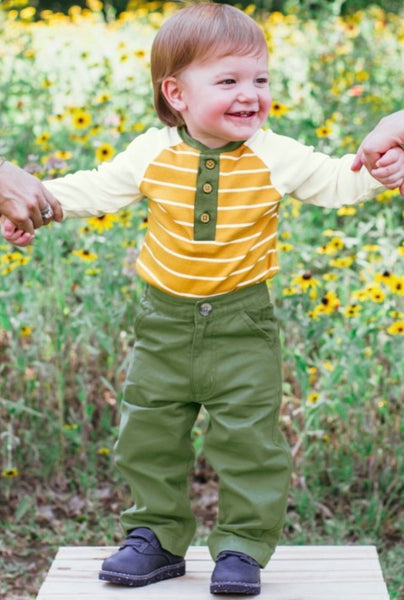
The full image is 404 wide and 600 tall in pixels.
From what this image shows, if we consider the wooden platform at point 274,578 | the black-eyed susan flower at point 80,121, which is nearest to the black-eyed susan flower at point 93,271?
the black-eyed susan flower at point 80,121

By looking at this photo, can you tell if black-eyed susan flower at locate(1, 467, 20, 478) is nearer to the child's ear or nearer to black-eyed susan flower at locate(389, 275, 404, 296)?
black-eyed susan flower at locate(389, 275, 404, 296)

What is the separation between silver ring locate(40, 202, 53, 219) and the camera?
2295mm

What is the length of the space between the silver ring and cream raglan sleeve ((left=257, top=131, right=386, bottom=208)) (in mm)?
446

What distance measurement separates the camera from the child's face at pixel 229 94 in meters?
2.19

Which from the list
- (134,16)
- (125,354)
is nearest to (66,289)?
(125,354)

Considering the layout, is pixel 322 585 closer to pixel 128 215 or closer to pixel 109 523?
pixel 109 523

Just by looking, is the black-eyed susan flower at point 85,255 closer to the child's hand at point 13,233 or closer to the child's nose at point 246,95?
the child's hand at point 13,233

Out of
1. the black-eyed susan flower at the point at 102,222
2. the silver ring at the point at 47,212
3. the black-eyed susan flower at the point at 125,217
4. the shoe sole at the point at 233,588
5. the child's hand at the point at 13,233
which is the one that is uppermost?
the silver ring at the point at 47,212

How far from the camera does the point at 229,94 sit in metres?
2.19

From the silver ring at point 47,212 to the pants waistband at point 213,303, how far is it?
10.8 inches

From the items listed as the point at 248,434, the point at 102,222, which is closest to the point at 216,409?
the point at 248,434

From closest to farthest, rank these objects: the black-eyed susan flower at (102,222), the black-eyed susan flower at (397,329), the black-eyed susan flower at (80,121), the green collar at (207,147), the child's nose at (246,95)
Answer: the child's nose at (246,95) < the green collar at (207,147) < the black-eyed susan flower at (397,329) < the black-eyed susan flower at (102,222) < the black-eyed susan flower at (80,121)

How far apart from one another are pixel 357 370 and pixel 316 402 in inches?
6.2

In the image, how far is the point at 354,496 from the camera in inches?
132
